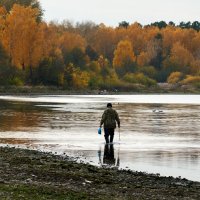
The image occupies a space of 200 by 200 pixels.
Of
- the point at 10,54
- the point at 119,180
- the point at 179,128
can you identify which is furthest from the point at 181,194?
the point at 10,54

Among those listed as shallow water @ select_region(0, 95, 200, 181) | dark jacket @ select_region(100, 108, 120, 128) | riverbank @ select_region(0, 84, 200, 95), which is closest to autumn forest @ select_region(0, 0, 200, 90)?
riverbank @ select_region(0, 84, 200, 95)

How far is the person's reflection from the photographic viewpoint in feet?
90.4

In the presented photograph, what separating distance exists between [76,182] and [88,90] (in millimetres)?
133086

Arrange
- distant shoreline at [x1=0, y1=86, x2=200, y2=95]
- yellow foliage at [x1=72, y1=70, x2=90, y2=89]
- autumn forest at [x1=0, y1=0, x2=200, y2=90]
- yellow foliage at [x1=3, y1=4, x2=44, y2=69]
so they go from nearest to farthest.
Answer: distant shoreline at [x1=0, y1=86, x2=200, y2=95] → yellow foliage at [x1=3, y1=4, x2=44, y2=69] → autumn forest at [x1=0, y1=0, x2=200, y2=90] → yellow foliage at [x1=72, y1=70, x2=90, y2=89]

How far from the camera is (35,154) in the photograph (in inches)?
1148

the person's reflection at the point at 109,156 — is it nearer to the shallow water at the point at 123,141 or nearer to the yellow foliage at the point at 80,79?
the shallow water at the point at 123,141

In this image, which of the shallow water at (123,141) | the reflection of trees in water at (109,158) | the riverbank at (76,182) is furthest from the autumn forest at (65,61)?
the riverbank at (76,182)

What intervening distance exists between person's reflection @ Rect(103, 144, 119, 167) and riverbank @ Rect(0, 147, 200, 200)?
1.76 m

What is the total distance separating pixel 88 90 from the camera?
15362cm

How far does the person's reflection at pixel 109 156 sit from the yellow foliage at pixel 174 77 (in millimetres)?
149999

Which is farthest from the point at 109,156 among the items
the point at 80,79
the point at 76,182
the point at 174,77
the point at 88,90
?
the point at 174,77

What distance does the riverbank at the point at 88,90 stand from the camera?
131875 millimetres

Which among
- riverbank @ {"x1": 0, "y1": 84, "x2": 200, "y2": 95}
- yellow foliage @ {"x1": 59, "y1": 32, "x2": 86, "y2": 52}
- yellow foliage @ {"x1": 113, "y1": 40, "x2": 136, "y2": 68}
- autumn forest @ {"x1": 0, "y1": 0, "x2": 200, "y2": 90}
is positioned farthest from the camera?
yellow foliage @ {"x1": 113, "y1": 40, "x2": 136, "y2": 68}

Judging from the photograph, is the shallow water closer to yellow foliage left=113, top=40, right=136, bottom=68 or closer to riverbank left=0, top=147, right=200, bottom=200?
riverbank left=0, top=147, right=200, bottom=200
